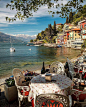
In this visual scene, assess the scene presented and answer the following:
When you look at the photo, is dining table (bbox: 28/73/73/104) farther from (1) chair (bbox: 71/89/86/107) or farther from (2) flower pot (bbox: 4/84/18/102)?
(2) flower pot (bbox: 4/84/18/102)

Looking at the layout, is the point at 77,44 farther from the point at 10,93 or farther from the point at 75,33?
the point at 10,93

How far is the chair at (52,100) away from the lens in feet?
5.81

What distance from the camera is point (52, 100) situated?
182 centimetres

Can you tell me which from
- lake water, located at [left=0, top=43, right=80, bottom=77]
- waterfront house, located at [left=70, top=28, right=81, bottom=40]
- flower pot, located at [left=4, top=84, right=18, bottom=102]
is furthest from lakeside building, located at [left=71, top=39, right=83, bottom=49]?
flower pot, located at [left=4, top=84, right=18, bottom=102]

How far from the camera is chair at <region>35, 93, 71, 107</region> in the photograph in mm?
1771

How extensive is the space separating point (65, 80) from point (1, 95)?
2.74 meters

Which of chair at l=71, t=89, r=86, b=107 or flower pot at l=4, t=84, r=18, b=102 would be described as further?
flower pot at l=4, t=84, r=18, b=102

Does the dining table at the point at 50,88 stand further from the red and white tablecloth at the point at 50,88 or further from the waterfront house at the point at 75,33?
the waterfront house at the point at 75,33

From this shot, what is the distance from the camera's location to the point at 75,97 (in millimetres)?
2838

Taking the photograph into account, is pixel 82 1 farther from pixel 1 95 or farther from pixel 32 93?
pixel 1 95

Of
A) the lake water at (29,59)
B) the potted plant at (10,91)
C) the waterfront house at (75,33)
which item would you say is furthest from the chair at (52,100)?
the waterfront house at (75,33)

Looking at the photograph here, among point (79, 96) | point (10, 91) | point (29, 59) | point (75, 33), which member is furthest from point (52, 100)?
point (75, 33)

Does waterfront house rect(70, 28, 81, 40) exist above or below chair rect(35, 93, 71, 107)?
above

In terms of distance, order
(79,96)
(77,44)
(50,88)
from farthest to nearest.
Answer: (77,44), (79,96), (50,88)
